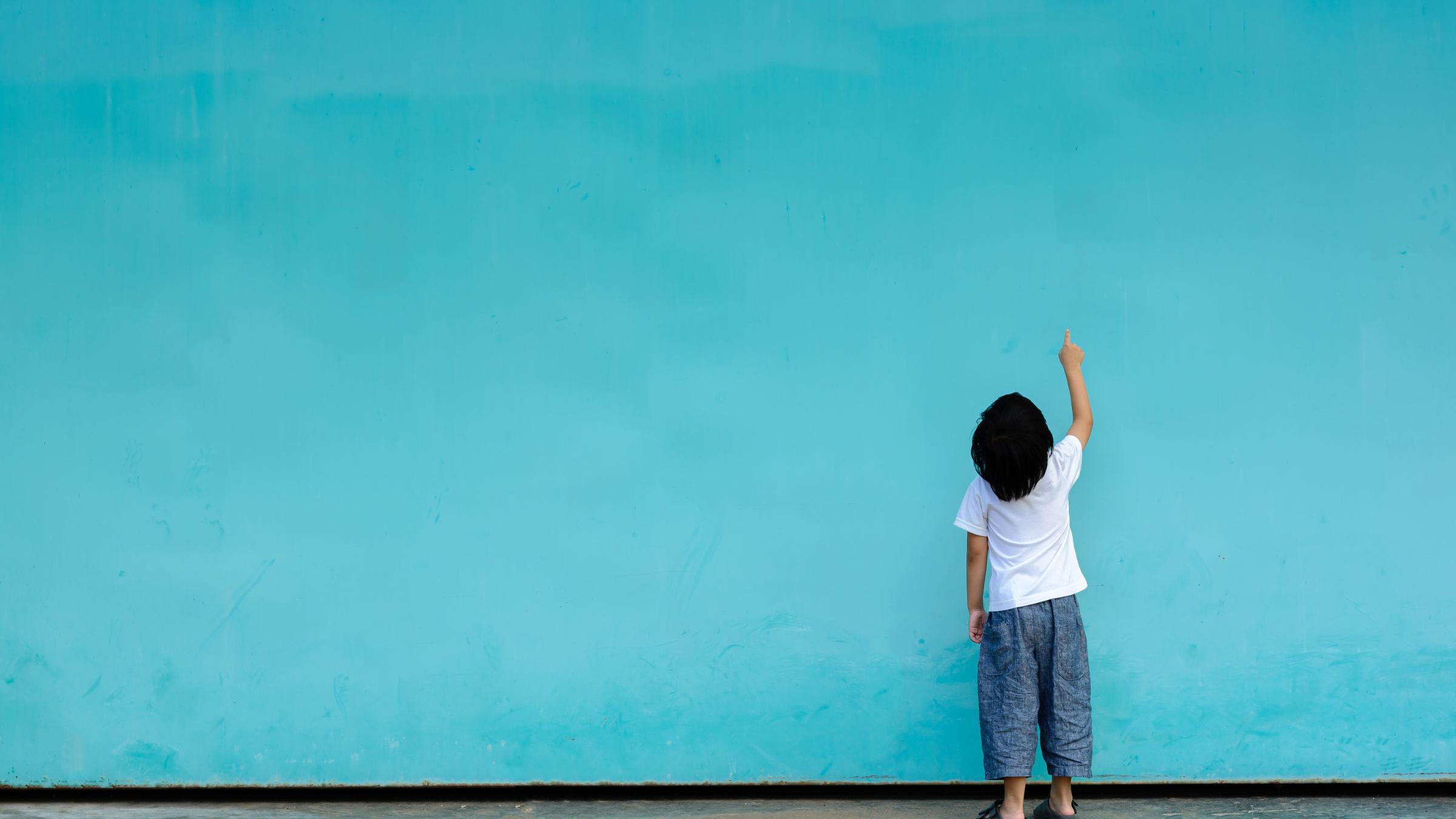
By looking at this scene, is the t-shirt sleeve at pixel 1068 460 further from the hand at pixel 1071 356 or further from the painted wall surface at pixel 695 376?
the painted wall surface at pixel 695 376

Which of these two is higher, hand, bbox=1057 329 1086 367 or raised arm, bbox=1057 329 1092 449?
hand, bbox=1057 329 1086 367

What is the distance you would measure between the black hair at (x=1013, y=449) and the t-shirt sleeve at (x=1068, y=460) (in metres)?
0.06

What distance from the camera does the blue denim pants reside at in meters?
2.67

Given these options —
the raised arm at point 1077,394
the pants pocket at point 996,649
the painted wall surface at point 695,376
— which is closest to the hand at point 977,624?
the pants pocket at point 996,649

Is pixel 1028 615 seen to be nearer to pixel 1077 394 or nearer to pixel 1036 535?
pixel 1036 535

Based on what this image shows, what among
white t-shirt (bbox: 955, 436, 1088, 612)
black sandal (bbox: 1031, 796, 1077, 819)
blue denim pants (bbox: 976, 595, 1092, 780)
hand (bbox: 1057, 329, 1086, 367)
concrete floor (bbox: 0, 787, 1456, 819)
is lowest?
concrete floor (bbox: 0, 787, 1456, 819)

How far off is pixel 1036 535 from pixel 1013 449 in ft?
0.88

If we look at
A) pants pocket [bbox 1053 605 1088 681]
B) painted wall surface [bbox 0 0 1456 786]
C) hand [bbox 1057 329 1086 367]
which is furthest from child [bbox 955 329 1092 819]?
painted wall surface [bbox 0 0 1456 786]

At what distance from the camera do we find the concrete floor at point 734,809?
2.95m

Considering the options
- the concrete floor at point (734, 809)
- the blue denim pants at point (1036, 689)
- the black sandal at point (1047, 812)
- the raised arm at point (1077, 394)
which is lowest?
the concrete floor at point (734, 809)

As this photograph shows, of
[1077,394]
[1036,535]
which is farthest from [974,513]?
[1077,394]

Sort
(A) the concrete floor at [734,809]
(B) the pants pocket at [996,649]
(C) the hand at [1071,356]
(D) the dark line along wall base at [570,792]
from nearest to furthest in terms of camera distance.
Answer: (B) the pants pocket at [996,649]
(C) the hand at [1071,356]
(A) the concrete floor at [734,809]
(D) the dark line along wall base at [570,792]

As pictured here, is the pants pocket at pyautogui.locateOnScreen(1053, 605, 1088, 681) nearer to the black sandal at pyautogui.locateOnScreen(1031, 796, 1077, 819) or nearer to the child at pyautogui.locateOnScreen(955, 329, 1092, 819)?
the child at pyautogui.locateOnScreen(955, 329, 1092, 819)

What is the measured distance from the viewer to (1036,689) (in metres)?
2.70
